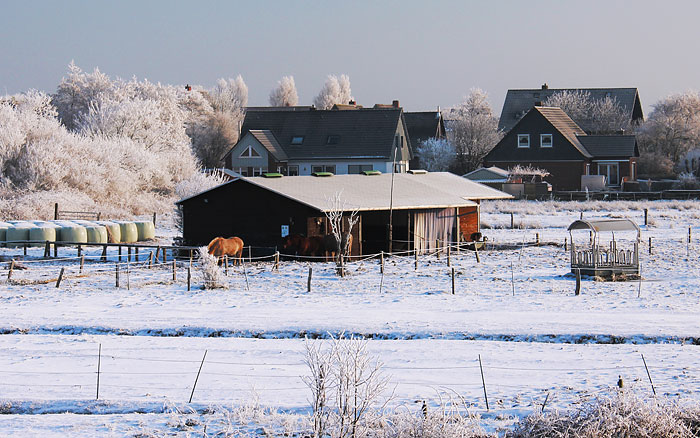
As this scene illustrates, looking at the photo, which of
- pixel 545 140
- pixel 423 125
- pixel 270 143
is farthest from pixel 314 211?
pixel 423 125

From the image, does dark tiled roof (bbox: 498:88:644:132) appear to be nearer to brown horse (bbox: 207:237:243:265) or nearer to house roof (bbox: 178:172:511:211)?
house roof (bbox: 178:172:511:211)

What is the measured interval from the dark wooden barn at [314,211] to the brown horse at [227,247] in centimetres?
179

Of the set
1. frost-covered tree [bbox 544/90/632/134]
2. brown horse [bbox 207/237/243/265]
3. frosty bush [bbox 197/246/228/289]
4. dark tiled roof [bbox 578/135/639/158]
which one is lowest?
frosty bush [bbox 197/246/228/289]

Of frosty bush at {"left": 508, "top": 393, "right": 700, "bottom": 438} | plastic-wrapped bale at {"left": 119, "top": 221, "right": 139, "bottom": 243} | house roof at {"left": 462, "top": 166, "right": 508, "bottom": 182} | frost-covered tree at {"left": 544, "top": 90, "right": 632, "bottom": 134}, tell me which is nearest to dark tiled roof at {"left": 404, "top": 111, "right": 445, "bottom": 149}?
frost-covered tree at {"left": 544, "top": 90, "right": 632, "bottom": 134}

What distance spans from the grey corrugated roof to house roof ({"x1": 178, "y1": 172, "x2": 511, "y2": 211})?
2826cm

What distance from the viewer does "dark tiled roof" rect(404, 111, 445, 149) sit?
303ft

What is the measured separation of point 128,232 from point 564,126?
4574 centimetres

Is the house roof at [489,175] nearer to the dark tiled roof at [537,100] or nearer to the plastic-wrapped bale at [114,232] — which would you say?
the dark tiled roof at [537,100]

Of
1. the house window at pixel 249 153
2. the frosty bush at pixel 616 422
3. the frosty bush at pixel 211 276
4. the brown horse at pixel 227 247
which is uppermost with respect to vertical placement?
the house window at pixel 249 153

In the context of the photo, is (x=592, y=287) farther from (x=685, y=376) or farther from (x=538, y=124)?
(x=538, y=124)

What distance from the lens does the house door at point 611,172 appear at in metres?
73.8

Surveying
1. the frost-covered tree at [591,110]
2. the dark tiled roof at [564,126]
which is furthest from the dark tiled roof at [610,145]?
the frost-covered tree at [591,110]

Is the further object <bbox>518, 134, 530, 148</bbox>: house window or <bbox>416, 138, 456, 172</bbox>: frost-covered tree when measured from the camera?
<bbox>416, 138, 456, 172</bbox>: frost-covered tree

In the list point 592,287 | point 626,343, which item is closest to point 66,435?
point 626,343
